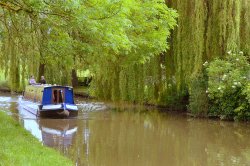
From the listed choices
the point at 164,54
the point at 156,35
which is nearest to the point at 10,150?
the point at 156,35

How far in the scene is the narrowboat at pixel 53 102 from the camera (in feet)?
70.7

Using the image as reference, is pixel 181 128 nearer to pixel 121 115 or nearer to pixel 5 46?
pixel 121 115

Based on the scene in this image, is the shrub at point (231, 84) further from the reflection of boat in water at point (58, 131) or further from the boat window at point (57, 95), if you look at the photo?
the boat window at point (57, 95)

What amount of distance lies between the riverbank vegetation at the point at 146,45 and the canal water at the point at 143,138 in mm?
1480

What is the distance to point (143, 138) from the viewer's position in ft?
51.9

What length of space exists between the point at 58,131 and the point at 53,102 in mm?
5449

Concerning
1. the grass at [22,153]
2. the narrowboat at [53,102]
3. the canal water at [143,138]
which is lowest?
the canal water at [143,138]

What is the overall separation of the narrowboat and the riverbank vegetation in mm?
1615

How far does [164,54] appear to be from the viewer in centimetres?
2333

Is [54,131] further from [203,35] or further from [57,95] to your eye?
[203,35]

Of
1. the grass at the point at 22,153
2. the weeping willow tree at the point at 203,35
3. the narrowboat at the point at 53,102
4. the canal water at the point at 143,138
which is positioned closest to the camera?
the grass at the point at 22,153

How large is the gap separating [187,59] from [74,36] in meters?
10.3

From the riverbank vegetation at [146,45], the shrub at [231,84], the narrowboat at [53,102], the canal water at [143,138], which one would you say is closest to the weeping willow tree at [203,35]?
the riverbank vegetation at [146,45]

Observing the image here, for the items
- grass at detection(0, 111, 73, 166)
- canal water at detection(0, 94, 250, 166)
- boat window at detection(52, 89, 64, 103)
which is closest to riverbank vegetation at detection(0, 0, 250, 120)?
canal water at detection(0, 94, 250, 166)
